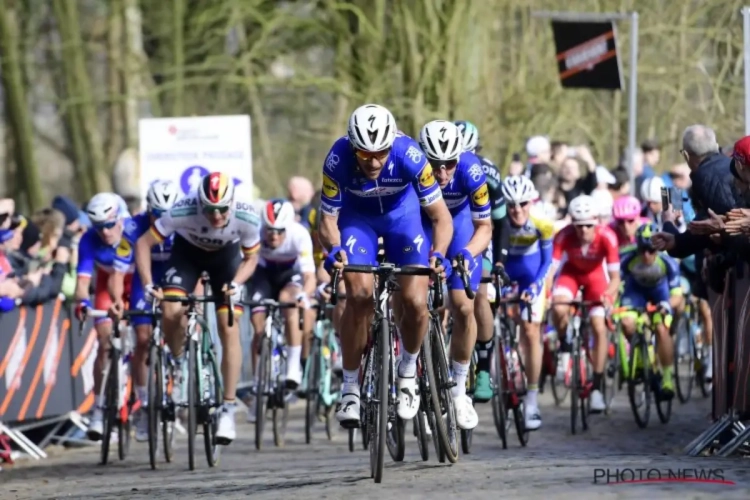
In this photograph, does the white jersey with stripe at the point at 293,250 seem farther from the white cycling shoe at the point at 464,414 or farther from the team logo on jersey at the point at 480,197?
the white cycling shoe at the point at 464,414

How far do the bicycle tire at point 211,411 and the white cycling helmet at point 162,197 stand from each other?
1.06 metres

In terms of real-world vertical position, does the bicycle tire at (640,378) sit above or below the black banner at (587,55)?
below

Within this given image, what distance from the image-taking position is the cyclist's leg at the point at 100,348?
14.0 meters

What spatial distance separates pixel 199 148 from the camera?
19.5 metres

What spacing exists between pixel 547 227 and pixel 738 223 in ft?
12.9

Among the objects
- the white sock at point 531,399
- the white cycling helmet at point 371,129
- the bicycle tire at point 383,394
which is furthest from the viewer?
the white sock at point 531,399

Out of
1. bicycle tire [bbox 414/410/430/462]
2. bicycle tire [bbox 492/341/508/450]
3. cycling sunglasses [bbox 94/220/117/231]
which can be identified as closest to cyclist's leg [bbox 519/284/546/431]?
bicycle tire [bbox 492/341/508/450]

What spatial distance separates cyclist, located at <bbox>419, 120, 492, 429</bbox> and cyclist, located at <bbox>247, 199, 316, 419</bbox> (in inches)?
129

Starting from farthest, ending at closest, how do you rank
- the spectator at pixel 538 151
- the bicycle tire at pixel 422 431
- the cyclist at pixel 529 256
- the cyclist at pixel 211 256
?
1. the spectator at pixel 538 151
2. the cyclist at pixel 529 256
3. the cyclist at pixel 211 256
4. the bicycle tire at pixel 422 431

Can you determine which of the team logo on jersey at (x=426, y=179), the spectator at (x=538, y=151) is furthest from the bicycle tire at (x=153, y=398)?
the spectator at (x=538, y=151)

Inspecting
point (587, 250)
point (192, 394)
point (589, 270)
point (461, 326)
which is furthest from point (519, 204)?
point (192, 394)

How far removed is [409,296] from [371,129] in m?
1.05

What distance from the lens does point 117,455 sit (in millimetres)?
14672

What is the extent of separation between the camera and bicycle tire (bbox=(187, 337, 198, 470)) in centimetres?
1262
